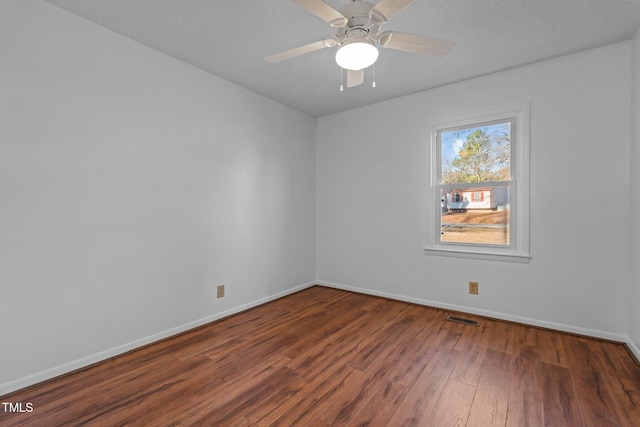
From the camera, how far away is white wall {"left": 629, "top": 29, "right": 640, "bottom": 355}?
223 centimetres

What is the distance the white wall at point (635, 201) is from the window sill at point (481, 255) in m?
0.71

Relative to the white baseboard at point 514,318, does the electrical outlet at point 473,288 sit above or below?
above

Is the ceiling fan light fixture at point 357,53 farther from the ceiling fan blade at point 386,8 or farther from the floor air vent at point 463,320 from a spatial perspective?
the floor air vent at point 463,320

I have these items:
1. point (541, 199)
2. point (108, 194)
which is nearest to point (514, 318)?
point (541, 199)

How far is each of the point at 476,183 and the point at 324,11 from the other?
96.7 inches

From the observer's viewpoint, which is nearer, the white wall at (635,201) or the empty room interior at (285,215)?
the empty room interior at (285,215)

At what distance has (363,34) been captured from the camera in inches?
66.9

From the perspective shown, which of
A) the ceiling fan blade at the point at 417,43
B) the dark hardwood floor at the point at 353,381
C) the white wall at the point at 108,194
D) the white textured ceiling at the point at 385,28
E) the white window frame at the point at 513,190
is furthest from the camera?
the white window frame at the point at 513,190

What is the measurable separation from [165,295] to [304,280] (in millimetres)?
1994

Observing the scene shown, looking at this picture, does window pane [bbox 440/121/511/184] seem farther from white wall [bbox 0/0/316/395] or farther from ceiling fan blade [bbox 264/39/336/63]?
white wall [bbox 0/0/316/395]

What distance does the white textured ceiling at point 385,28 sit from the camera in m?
1.98

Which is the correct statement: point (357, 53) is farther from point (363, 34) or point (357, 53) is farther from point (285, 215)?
point (285, 215)

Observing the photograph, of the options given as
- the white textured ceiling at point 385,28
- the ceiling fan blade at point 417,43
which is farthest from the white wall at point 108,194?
the ceiling fan blade at point 417,43

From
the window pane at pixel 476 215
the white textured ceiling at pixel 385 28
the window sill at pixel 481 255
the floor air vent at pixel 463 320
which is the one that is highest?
the white textured ceiling at pixel 385 28
